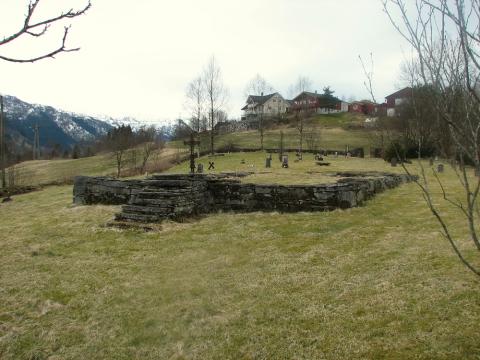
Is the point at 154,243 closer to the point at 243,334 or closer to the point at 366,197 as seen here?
the point at 243,334

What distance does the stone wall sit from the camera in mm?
13086

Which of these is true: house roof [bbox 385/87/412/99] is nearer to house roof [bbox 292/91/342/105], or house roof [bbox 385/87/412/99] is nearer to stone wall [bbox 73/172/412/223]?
stone wall [bbox 73/172/412/223]

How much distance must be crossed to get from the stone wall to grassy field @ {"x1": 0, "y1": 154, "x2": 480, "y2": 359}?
1041 millimetres

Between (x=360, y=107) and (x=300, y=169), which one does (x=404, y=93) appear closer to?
(x=300, y=169)

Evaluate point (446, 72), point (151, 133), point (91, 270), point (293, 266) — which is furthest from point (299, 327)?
point (151, 133)

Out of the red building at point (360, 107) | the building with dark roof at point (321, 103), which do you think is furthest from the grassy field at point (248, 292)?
the building with dark roof at point (321, 103)

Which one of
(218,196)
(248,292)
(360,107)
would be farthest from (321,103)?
(248,292)

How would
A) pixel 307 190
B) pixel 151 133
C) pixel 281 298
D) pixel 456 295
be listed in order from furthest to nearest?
pixel 151 133
pixel 307 190
pixel 281 298
pixel 456 295

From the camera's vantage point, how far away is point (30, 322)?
6.96 metres

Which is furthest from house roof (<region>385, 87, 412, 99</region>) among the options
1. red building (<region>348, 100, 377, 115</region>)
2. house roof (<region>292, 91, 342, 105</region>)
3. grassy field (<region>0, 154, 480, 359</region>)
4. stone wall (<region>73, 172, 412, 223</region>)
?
house roof (<region>292, 91, 342, 105</region>)

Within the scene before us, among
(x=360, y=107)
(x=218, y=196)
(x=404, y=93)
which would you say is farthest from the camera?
(x=360, y=107)

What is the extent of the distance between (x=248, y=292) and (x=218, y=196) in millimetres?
7697

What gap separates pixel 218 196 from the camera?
14.9m

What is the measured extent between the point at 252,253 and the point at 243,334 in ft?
12.8
